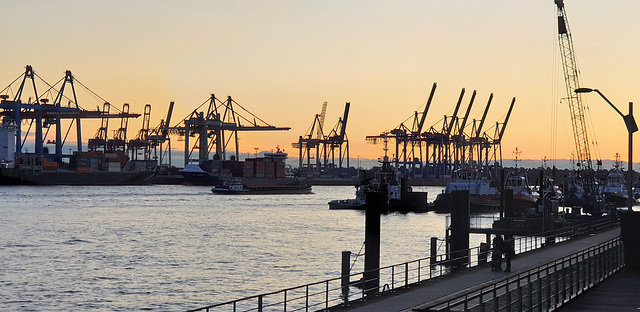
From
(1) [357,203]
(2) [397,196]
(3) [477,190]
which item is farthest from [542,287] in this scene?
(1) [357,203]

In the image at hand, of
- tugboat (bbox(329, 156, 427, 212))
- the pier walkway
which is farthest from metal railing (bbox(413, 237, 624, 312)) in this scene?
tugboat (bbox(329, 156, 427, 212))

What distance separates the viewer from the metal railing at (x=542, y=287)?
55.8 ft

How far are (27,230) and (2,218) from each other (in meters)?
19.0

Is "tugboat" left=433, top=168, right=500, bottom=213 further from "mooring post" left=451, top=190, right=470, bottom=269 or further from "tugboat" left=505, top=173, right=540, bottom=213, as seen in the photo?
"mooring post" left=451, top=190, right=470, bottom=269

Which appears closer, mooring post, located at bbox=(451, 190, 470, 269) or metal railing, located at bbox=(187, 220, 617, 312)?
metal railing, located at bbox=(187, 220, 617, 312)

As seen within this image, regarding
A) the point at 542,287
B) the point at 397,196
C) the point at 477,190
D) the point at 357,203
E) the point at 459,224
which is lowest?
the point at 357,203

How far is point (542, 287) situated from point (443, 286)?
5.87 metres

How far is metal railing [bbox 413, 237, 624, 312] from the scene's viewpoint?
17.0 metres

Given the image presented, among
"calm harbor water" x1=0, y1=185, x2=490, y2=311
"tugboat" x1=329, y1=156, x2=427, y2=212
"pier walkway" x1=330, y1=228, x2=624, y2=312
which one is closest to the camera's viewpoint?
"pier walkway" x1=330, y1=228, x2=624, y2=312

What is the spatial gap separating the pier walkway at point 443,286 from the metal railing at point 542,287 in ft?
3.86

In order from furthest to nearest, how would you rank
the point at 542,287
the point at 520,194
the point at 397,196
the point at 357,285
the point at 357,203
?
the point at 357,203 < the point at 397,196 < the point at 520,194 < the point at 357,285 < the point at 542,287

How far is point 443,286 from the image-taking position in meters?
Answer: 27.8

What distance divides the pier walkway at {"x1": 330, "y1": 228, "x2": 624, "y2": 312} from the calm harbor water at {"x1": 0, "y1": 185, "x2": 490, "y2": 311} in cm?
1408

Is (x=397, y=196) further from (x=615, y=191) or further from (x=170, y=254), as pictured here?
(x=170, y=254)
